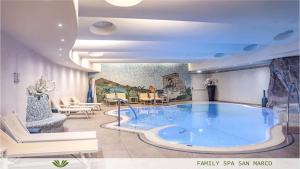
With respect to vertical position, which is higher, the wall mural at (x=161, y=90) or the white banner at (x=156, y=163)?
the wall mural at (x=161, y=90)

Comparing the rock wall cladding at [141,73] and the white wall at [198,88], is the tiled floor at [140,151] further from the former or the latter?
the white wall at [198,88]

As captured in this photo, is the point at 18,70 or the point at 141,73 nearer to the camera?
the point at 18,70

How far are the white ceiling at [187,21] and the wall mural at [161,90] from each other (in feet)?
29.0

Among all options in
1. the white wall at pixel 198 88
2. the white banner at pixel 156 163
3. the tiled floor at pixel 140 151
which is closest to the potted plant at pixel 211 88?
the white wall at pixel 198 88

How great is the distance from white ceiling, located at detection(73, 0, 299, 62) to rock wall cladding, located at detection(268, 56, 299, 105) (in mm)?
2340

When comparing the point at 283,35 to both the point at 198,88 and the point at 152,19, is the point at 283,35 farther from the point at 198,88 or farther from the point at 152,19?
the point at 198,88

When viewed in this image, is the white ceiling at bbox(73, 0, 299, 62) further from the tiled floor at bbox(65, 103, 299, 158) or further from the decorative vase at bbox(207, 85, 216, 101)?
the decorative vase at bbox(207, 85, 216, 101)

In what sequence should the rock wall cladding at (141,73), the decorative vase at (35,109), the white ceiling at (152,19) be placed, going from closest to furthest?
the white ceiling at (152,19)
the decorative vase at (35,109)
the rock wall cladding at (141,73)

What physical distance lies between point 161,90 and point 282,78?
372 inches

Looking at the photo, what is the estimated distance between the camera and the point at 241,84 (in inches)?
678

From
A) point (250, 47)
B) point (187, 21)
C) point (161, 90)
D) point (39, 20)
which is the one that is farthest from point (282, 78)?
point (39, 20)

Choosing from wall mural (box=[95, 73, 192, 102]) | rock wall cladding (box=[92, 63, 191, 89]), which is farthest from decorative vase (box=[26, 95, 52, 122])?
rock wall cladding (box=[92, 63, 191, 89])

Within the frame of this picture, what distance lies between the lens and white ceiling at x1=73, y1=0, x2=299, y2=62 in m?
4.66

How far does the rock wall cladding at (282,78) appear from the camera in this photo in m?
11.4
